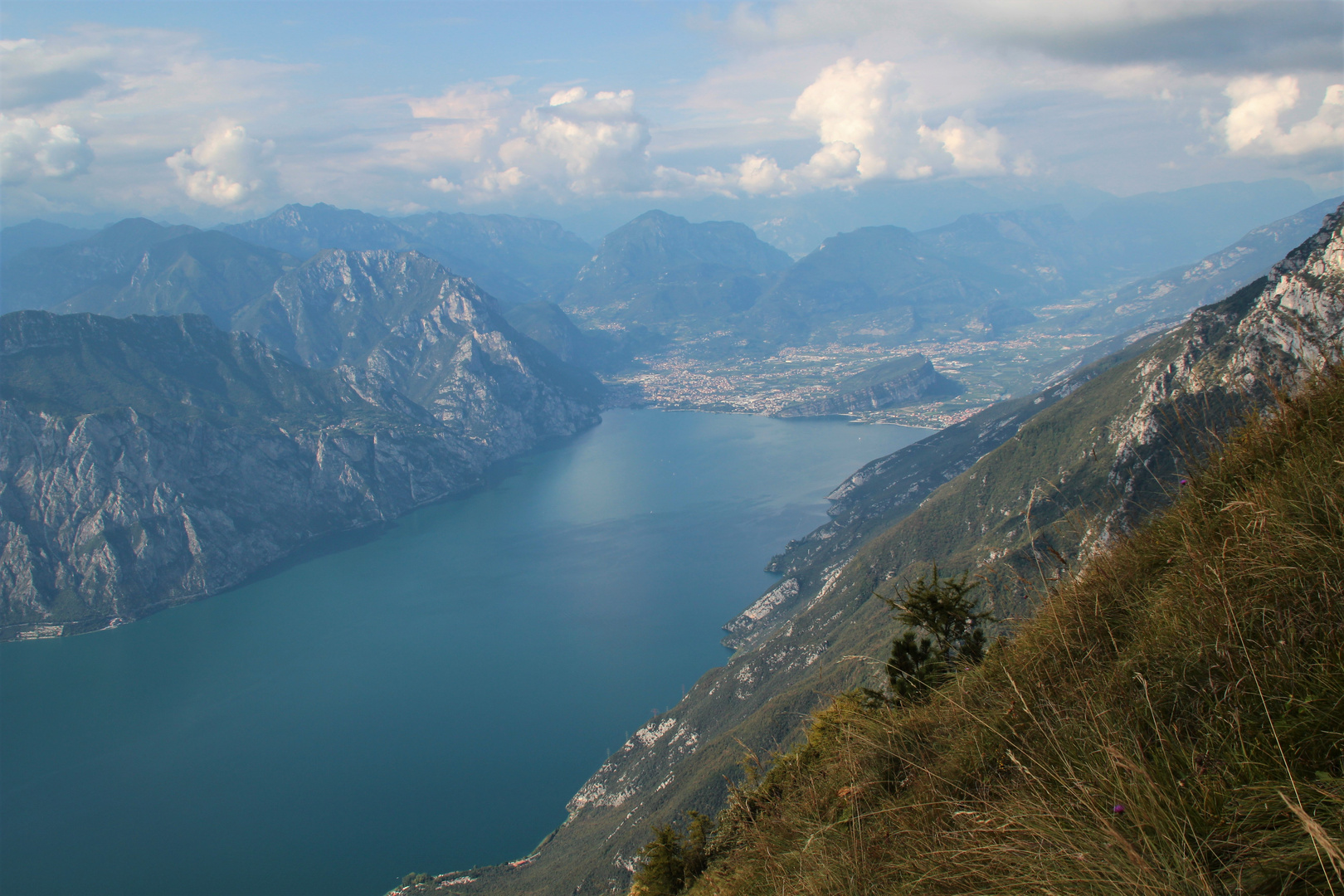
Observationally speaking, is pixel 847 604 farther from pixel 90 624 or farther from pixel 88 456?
pixel 88 456

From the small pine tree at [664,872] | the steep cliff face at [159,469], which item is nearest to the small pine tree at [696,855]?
the small pine tree at [664,872]

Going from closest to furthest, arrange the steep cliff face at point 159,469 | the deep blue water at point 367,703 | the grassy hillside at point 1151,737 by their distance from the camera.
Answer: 1. the grassy hillside at point 1151,737
2. the deep blue water at point 367,703
3. the steep cliff face at point 159,469

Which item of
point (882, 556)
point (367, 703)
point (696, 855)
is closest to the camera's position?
point (696, 855)

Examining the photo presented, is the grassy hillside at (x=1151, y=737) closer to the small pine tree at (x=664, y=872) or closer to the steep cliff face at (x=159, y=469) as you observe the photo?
the small pine tree at (x=664, y=872)

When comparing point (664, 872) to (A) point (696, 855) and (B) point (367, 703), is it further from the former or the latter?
(B) point (367, 703)

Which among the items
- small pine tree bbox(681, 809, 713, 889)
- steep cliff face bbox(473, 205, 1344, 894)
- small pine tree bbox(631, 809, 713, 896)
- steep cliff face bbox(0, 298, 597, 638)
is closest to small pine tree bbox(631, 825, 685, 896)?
small pine tree bbox(631, 809, 713, 896)

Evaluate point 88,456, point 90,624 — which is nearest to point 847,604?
point 90,624

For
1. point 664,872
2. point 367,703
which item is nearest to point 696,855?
point 664,872

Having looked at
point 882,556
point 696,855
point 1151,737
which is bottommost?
point 882,556
